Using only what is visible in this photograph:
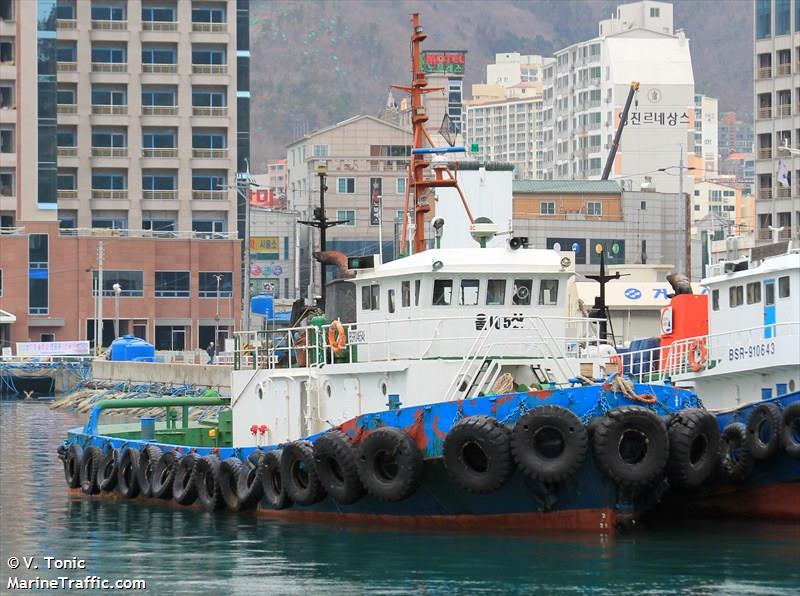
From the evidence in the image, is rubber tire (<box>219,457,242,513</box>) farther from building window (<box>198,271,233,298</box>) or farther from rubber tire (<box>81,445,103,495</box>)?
building window (<box>198,271,233,298</box>)

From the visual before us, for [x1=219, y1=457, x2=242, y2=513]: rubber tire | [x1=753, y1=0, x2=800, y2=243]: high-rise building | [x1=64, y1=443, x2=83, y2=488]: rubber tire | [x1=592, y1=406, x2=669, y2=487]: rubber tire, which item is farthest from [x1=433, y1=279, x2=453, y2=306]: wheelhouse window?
[x1=753, y1=0, x2=800, y2=243]: high-rise building

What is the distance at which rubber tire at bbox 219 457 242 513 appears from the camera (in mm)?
30000

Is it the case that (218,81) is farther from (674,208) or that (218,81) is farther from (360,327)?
(360,327)

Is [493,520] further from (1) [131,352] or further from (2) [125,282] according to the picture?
(2) [125,282]

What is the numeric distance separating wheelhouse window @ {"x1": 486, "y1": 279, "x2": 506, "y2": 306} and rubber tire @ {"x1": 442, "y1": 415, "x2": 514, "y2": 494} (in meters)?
3.38

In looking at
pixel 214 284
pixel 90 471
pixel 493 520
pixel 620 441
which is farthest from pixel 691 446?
pixel 214 284

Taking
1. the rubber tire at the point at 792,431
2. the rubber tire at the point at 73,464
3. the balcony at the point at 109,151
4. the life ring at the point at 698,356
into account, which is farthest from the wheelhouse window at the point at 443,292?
the balcony at the point at 109,151

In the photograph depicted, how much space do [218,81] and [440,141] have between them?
183 feet

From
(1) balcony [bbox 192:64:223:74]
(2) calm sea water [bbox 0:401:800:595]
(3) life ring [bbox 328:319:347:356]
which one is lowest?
(2) calm sea water [bbox 0:401:800:595]

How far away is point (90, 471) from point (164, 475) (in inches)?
117

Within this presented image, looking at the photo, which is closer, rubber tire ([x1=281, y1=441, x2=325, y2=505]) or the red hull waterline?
the red hull waterline

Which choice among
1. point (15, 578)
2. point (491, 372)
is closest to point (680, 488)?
point (491, 372)

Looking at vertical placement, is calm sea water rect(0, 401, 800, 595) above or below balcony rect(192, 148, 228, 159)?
below

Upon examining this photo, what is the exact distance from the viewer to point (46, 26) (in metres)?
101
